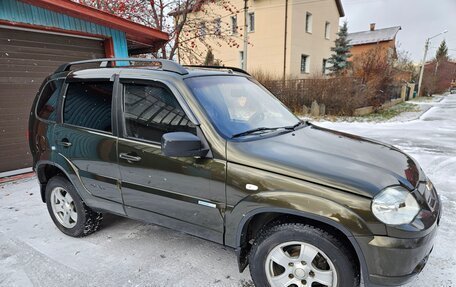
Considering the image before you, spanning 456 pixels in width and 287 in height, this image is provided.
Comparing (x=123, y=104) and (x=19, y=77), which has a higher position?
(x=19, y=77)

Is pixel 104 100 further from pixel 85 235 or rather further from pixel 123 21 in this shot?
pixel 123 21

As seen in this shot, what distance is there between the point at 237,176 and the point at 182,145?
1.61 feet

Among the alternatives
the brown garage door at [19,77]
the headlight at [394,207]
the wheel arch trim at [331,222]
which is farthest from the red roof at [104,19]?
the headlight at [394,207]

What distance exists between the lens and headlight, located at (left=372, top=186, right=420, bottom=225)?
1.92 meters

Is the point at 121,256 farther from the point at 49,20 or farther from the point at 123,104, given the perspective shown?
the point at 49,20

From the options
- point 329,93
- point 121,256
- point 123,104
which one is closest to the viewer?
point 123,104

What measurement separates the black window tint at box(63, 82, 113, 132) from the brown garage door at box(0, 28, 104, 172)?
11.1 ft

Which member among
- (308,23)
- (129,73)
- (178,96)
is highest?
(308,23)

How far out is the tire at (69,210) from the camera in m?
3.41

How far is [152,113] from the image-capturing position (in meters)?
2.76

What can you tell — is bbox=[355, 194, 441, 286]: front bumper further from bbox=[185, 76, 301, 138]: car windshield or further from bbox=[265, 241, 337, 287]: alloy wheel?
bbox=[185, 76, 301, 138]: car windshield

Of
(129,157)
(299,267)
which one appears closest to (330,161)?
(299,267)

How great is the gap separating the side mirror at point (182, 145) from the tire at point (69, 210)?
1.77m

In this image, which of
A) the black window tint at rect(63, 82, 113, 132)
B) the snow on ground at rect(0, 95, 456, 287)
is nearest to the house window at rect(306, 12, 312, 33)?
the snow on ground at rect(0, 95, 456, 287)
